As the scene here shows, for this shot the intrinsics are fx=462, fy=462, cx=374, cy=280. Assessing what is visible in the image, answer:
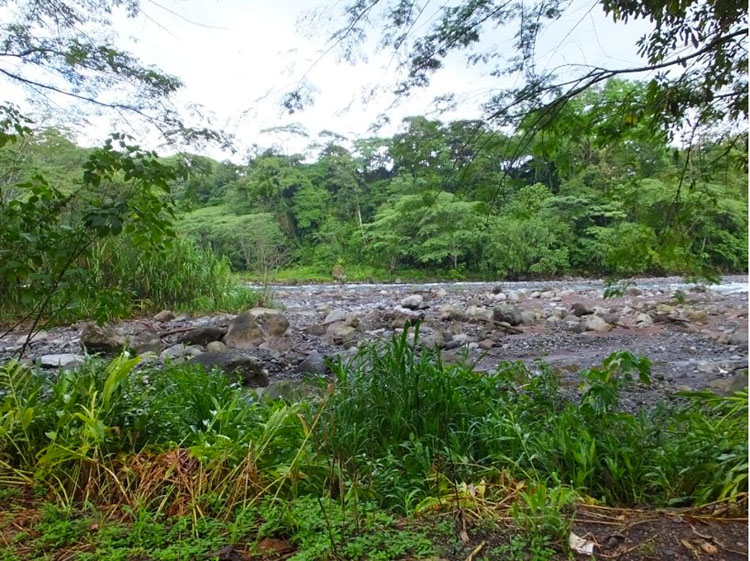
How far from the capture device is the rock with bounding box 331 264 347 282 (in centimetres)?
718

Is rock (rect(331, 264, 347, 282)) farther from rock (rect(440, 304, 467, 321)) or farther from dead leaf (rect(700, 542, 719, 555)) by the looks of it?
dead leaf (rect(700, 542, 719, 555))

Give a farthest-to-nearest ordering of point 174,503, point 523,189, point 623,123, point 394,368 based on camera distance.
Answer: point 523,189 < point 623,123 < point 394,368 < point 174,503

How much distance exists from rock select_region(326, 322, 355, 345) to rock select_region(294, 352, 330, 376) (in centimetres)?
75

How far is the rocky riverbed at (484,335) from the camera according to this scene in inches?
112

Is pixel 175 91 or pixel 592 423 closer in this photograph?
pixel 592 423

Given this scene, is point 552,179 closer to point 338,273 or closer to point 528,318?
point 528,318

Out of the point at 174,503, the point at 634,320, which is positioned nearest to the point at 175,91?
the point at 174,503

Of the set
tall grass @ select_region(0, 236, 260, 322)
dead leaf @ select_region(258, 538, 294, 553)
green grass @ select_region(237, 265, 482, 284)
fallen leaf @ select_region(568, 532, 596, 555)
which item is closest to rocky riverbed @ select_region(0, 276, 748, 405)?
tall grass @ select_region(0, 236, 260, 322)

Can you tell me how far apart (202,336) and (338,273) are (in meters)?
3.62

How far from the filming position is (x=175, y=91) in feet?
7.24

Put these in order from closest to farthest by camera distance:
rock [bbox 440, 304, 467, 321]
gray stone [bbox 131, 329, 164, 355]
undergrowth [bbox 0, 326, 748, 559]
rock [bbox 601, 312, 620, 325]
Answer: undergrowth [bbox 0, 326, 748, 559], gray stone [bbox 131, 329, 164, 355], rock [bbox 601, 312, 620, 325], rock [bbox 440, 304, 467, 321]

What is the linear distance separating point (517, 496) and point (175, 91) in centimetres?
222

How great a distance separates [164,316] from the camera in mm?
4832

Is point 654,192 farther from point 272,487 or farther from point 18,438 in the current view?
point 18,438
